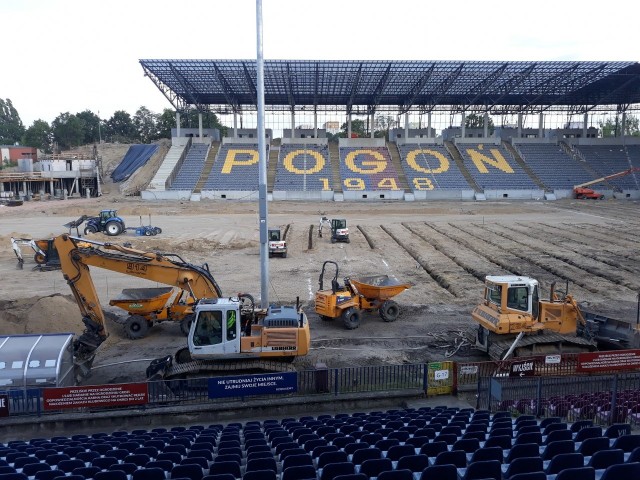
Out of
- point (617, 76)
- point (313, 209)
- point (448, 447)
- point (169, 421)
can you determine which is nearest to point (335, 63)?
point (313, 209)

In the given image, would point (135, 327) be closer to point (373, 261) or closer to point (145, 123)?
point (373, 261)

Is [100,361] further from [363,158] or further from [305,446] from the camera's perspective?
[363,158]

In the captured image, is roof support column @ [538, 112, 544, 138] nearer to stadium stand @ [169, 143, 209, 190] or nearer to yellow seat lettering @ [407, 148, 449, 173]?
yellow seat lettering @ [407, 148, 449, 173]

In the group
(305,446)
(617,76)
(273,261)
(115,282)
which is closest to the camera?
(305,446)

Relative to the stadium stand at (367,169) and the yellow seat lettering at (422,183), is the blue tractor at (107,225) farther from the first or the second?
the yellow seat lettering at (422,183)

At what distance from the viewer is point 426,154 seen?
68.9 m

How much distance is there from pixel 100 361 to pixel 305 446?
9.16 meters

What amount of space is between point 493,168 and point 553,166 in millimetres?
8108

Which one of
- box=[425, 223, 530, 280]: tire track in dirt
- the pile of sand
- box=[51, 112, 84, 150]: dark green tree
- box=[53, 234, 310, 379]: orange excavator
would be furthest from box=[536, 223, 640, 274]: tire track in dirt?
box=[51, 112, 84, 150]: dark green tree

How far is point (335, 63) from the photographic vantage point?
53.8m

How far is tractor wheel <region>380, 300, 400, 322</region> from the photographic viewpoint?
17625 mm

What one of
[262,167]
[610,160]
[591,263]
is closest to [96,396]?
[262,167]

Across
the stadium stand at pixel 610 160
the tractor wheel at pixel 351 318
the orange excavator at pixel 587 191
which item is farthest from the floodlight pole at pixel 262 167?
the stadium stand at pixel 610 160

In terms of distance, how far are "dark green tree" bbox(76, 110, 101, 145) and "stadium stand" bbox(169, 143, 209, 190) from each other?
133ft
